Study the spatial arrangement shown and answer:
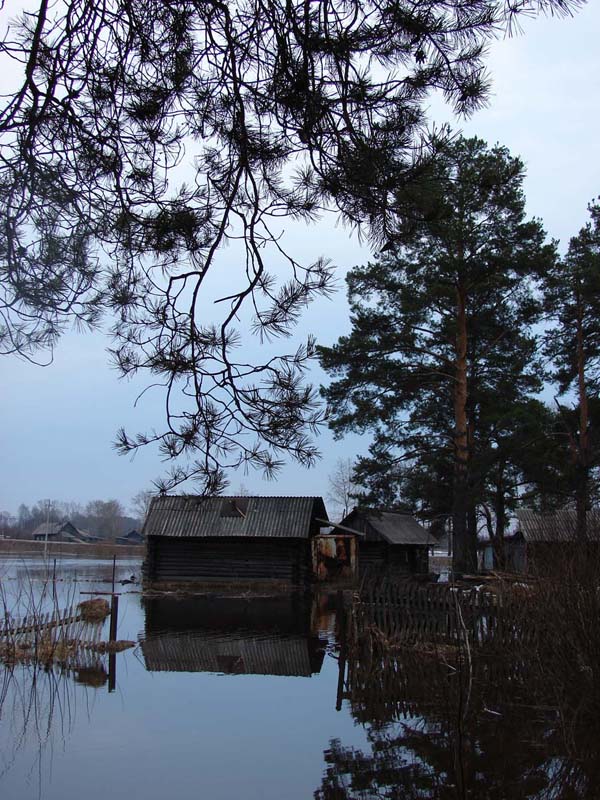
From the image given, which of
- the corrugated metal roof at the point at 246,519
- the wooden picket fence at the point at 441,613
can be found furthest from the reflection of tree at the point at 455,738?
the corrugated metal roof at the point at 246,519

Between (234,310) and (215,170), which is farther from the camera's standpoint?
(215,170)

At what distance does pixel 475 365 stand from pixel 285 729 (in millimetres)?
19309

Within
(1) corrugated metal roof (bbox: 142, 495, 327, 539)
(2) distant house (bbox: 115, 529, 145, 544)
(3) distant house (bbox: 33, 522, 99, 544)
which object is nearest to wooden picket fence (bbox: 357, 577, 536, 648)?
(1) corrugated metal roof (bbox: 142, 495, 327, 539)

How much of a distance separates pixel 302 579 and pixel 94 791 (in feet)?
83.4

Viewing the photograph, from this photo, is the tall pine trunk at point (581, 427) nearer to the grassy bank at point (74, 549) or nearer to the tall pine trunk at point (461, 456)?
the tall pine trunk at point (461, 456)

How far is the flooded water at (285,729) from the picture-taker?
7180 mm

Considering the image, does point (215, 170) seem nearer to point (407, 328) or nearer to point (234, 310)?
point (234, 310)

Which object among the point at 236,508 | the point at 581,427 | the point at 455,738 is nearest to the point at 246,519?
the point at 236,508

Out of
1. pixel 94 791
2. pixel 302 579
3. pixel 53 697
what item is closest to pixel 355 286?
pixel 302 579

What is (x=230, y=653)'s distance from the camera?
15062 millimetres

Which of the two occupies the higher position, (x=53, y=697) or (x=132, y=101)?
(x=132, y=101)

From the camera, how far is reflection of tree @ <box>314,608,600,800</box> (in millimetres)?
6875

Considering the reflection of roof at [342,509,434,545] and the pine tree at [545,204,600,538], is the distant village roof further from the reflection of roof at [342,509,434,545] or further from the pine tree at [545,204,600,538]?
the pine tree at [545,204,600,538]

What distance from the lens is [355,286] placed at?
82.0ft
